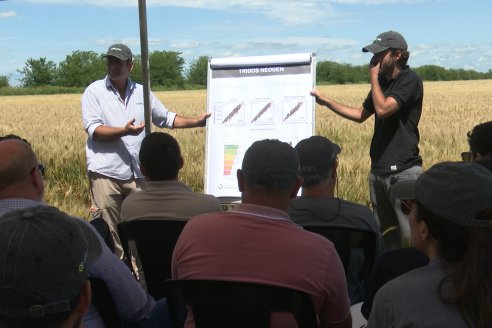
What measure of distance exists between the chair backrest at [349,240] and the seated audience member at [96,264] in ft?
2.82

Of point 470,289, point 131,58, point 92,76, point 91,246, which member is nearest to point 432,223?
point 470,289

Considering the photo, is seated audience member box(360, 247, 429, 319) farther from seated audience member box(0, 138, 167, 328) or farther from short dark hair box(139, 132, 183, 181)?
short dark hair box(139, 132, 183, 181)

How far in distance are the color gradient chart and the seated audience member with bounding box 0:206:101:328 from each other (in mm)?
3786

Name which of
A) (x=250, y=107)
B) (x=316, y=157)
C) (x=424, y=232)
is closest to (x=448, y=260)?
(x=424, y=232)

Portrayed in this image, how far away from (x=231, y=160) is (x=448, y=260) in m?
3.43

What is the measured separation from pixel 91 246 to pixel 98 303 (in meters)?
0.86

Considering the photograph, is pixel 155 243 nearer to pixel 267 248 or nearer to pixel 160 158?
pixel 160 158

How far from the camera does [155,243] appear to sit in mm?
3514

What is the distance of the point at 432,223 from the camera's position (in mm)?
2080

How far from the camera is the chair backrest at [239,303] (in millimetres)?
2299

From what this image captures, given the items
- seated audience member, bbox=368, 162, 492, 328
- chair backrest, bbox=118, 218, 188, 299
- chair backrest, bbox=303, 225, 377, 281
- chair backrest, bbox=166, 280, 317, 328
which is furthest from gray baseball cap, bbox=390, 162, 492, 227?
chair backrest, bbox=118, 218, 188, 299

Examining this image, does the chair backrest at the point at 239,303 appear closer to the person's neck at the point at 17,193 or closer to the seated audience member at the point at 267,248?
the seated audience member at the point at 267,248

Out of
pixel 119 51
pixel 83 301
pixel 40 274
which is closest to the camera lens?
pixel 40 274

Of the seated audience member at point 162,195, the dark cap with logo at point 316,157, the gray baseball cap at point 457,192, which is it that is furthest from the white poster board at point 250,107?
the gray baseball cap at point 457,192
